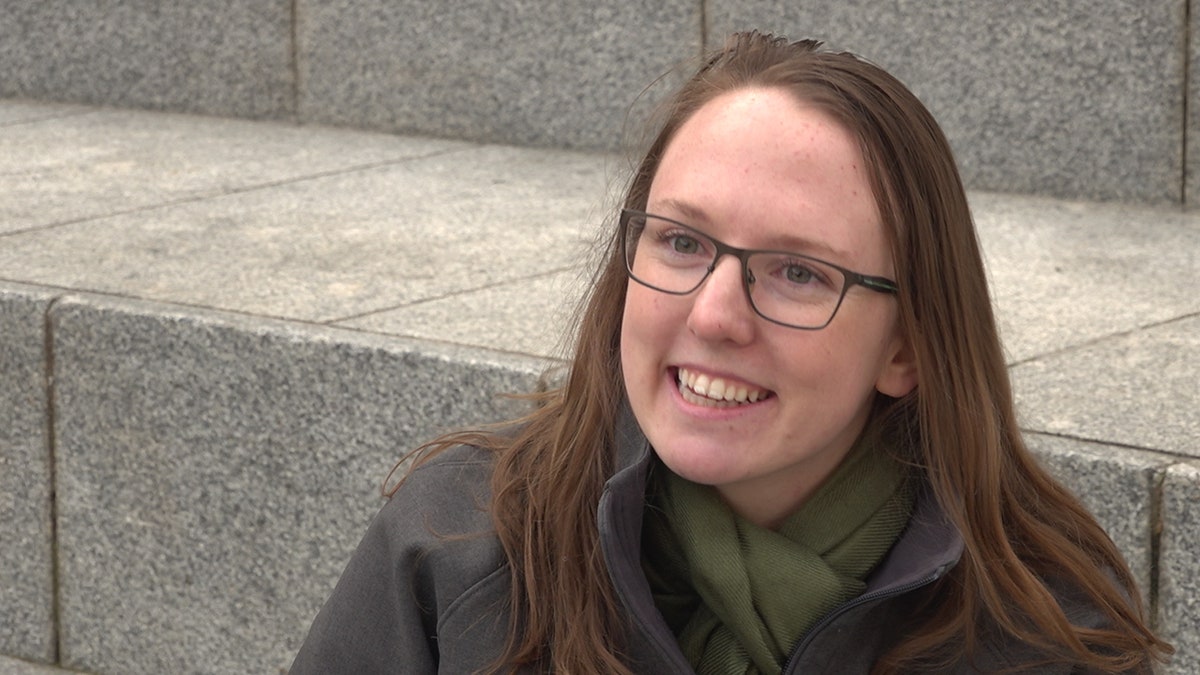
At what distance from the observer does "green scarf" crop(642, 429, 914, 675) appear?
6.81ft

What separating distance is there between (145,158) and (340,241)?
55.7 inches

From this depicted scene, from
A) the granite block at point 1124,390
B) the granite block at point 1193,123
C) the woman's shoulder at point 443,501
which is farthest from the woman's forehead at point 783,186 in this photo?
the granite block at point 1193,123

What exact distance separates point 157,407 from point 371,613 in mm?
1578

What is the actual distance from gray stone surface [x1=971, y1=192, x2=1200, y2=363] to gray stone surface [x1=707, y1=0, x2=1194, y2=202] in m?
0.09

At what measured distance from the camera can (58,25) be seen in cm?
652

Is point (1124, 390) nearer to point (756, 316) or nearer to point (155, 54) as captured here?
point (756, 316)

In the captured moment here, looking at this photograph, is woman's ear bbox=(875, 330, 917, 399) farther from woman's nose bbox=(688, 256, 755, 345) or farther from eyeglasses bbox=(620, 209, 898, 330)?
woman's nose bbox=(688, 256, 755, 345)

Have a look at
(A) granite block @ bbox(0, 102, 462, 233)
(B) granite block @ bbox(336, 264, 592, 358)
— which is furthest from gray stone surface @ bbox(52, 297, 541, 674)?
(A) granite block @ bbox(0, 102, 462, 233)

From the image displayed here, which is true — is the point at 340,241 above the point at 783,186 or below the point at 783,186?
below

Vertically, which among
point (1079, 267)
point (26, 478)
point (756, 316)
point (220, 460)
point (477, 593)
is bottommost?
point (26, 478)

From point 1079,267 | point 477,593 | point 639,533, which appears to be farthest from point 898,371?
point 1079,267

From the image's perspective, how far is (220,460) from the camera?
3.55 m

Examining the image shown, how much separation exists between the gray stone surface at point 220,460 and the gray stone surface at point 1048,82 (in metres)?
2.14

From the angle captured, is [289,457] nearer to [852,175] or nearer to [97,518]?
[97,518]
